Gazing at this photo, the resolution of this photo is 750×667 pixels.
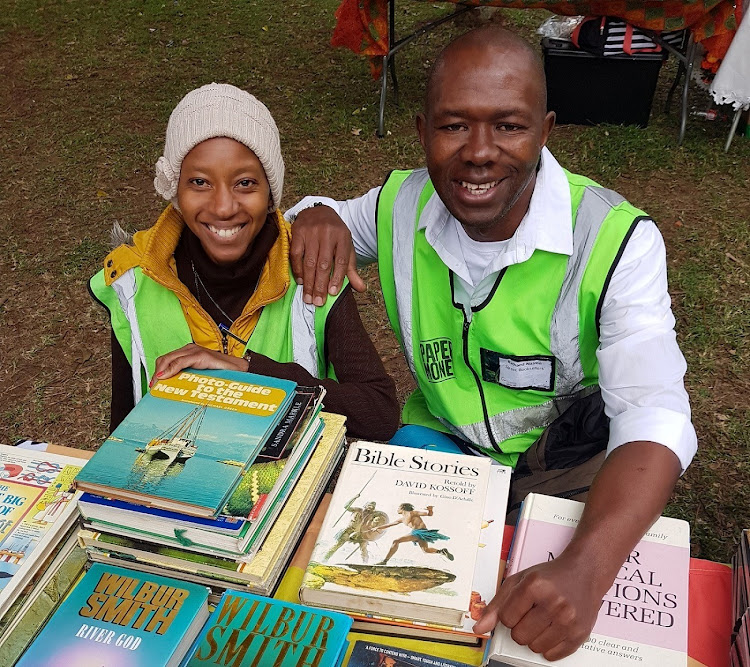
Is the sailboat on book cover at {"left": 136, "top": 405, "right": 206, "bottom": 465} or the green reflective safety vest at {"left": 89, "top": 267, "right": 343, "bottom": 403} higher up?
the green reflective safety vest at {"left": 89, "top": 267, "right": 343, "bottom": 403}

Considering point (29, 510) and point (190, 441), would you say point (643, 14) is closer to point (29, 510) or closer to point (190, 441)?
point (190, 441)

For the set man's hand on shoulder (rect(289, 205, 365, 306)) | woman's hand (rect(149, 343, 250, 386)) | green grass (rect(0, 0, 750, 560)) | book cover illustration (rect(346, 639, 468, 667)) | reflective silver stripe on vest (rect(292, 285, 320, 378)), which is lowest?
book cover illustration (rect(346, 639, 468, 667))

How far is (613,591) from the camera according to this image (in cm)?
117

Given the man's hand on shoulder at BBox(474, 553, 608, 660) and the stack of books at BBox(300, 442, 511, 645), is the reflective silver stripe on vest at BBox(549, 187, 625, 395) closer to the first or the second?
the stack of books at BBox(300, 442, 511, 645)

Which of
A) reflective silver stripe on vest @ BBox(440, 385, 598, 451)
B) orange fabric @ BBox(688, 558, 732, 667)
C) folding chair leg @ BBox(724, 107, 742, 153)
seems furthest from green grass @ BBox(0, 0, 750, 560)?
orange fabric @ BBox(688, 558, 732, 667)

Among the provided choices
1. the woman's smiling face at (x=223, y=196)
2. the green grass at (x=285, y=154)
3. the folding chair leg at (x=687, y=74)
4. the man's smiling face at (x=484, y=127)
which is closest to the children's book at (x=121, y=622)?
the woman's smiling face at (x=223, y=196)

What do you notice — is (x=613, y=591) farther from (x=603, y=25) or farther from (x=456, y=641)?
(x=603, y=25)

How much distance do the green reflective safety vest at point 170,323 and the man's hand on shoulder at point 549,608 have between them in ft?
2.91

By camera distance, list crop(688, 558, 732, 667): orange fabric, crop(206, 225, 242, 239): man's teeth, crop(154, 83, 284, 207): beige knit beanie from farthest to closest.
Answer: crop(206, 225, 242, 239): man's teeth < crop(154, 83, 284, 207): beige knit beanie < crop(688, 558, 732, 667): orange fabric

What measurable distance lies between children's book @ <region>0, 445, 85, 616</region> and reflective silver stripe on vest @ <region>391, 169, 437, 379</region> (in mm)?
863

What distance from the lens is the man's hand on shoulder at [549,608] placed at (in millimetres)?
1076

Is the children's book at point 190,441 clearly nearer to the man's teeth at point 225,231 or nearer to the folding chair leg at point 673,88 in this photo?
the man's teeth at point 225,231

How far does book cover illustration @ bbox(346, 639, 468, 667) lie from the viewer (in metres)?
1.12

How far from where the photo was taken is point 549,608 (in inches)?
42.6
